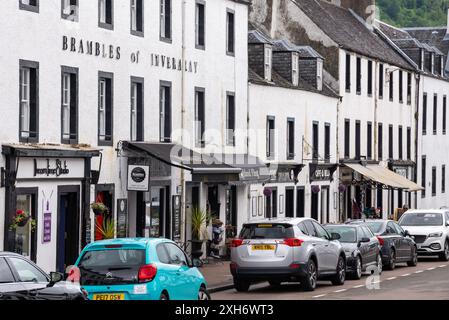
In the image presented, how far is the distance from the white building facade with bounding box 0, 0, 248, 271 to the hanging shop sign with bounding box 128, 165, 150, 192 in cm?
4

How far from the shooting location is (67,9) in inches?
1212

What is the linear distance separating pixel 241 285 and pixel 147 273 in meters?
9.12

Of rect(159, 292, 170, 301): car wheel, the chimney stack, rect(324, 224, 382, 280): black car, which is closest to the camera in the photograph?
rect(159, 292, 170, 301): car wheel

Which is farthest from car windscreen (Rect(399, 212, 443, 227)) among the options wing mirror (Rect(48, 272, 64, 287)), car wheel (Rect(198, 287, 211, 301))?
wing mirror (Rect(48, 272, 64, 287))

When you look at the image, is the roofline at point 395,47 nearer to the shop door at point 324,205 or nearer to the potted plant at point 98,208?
the shop door at point 324,205

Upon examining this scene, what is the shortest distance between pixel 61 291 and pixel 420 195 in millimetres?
51605

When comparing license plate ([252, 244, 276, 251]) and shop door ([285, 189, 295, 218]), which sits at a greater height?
shop door ([285, 189, 295, 218])

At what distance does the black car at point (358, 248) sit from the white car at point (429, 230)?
23.0 feet

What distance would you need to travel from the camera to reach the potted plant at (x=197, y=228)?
3831cm

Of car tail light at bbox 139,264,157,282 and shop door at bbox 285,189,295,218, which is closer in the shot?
car tail light at bbox 139,264,157,282

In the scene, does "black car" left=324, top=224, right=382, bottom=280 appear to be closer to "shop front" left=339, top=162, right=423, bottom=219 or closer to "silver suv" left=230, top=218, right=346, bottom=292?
"silver suv" left=230, top=218, right=346, bottom=292

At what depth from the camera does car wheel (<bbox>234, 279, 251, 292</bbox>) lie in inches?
1144
